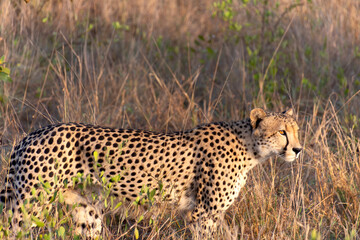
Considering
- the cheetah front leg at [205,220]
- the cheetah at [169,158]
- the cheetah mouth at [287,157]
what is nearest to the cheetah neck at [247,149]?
the cheetah at [169,158]

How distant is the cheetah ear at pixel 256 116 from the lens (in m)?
4.18

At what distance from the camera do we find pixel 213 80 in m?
6.21

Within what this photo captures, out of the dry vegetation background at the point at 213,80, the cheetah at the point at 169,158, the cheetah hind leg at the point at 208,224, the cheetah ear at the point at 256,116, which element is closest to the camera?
the cheetah at the point at 169,158

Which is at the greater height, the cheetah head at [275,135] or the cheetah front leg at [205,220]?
the cheetah head at [275,135]

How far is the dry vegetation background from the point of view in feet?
15.6

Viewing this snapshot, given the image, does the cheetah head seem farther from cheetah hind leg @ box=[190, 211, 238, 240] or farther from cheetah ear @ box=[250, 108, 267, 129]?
cheetah hind leg @ box=[190, 211, 238, 240]

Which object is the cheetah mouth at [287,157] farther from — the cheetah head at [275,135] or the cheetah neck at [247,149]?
the cheetah neck at [247,149]

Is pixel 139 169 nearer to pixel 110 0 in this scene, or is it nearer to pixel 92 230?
pixel 92 230

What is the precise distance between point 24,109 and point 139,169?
2.69 metres

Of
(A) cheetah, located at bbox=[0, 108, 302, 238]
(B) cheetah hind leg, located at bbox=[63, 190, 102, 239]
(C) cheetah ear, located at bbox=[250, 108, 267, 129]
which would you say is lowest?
(B) cheetah hind leg, located at bbox=[63, 190, 102, 239]

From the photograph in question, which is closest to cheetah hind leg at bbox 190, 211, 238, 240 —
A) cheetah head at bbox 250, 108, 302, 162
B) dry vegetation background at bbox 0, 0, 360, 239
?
dry vegetation background at bbox 0, 0, 360, 239

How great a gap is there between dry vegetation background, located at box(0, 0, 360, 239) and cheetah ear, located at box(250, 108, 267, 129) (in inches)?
20.4

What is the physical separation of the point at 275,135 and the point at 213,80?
2178 millimetres

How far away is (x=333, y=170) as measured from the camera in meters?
4.88
